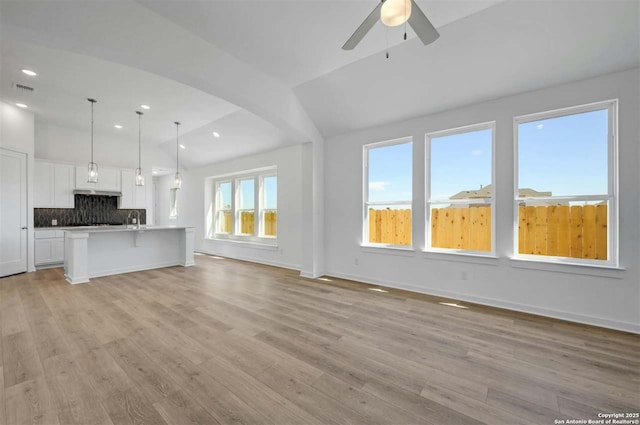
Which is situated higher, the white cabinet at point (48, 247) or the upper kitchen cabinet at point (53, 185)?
the upper kitchen cabinet at point (53, 185)

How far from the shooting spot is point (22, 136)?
207 inches

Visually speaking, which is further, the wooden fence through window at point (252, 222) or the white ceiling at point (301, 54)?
the wooden fence through window at point (252, 222)

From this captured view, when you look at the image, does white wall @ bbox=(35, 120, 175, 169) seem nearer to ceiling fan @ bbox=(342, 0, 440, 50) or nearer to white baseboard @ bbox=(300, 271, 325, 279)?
white baseboard @ bbox=(300, 271, 325, 279)

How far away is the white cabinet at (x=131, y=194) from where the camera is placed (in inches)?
285

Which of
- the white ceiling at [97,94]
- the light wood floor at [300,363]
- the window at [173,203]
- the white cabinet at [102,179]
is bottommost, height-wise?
the light wood floor at [300,363]

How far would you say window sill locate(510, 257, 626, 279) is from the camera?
286 cm

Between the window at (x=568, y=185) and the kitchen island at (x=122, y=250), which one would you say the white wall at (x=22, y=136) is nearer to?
the kitchen island at (x=122, y=250)

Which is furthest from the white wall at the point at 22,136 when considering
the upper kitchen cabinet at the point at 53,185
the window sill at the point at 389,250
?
the window sill at the point at 389,250

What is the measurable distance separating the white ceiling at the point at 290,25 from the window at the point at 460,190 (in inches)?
64.4

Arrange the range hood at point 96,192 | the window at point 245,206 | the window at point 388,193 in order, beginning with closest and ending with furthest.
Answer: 1. the window at point 388,193
2. the range hood at point 96,192
3. the window at point 245,206

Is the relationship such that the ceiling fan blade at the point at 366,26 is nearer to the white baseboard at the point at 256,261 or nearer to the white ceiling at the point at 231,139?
the white ceiling at the point at 231,139

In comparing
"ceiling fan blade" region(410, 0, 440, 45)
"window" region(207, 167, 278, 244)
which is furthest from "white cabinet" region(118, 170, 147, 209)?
"ceiling fan blade" region(410, 0, 440, 45)

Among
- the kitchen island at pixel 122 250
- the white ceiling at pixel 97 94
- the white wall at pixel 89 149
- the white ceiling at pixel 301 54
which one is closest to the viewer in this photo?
the white ceiling at pixel 301 54

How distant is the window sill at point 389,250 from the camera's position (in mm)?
4250
